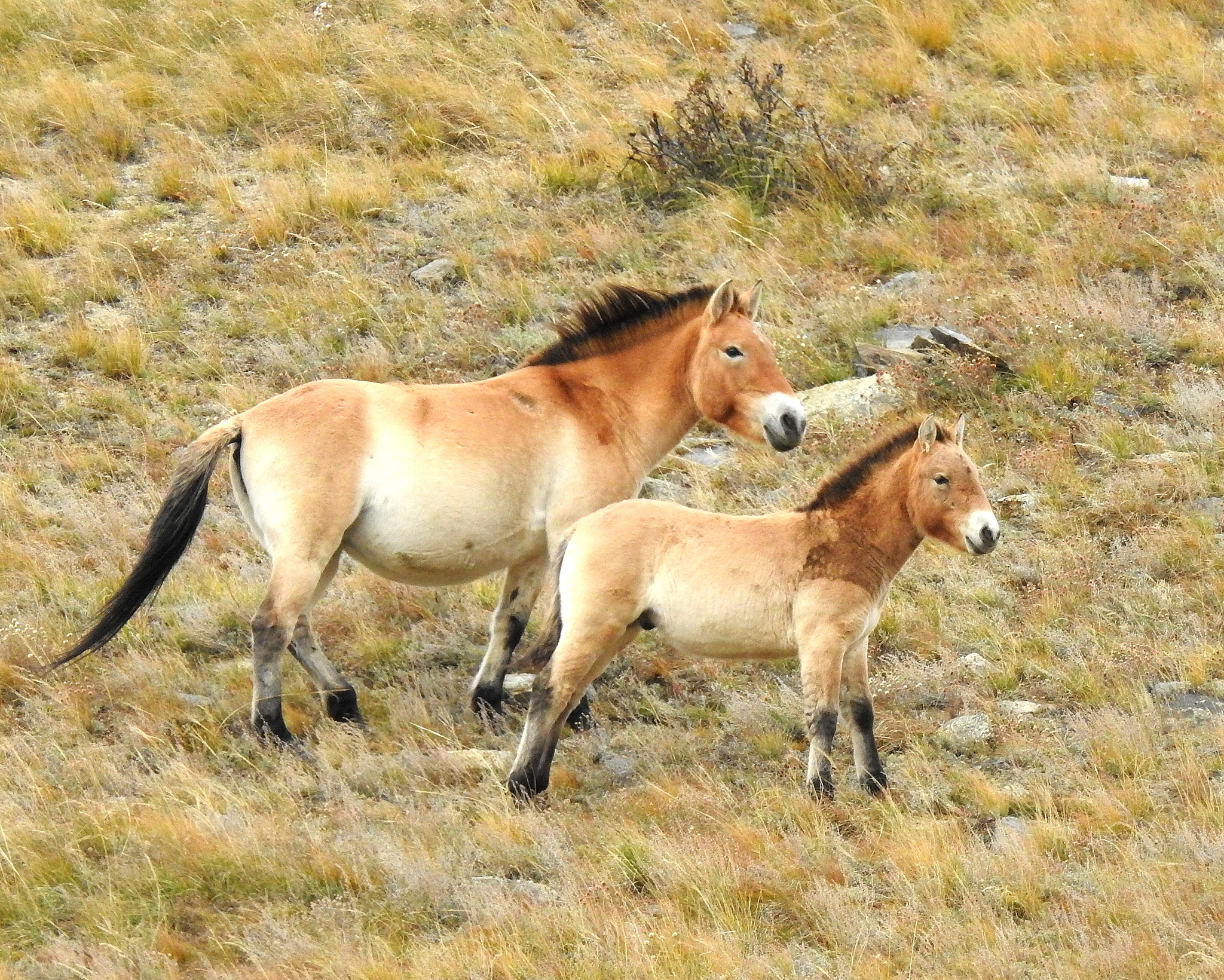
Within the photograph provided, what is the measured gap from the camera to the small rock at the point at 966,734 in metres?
7.67

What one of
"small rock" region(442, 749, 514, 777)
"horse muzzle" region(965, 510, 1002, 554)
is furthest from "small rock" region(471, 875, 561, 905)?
"horse muzzle" region(965, 510, 1002, 554)


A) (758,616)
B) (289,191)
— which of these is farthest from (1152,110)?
(758,616)

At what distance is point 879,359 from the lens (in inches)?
466

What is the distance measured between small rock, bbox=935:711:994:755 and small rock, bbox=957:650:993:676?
0.48 meters

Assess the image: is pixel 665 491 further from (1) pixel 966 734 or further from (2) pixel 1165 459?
(1) pixel 966 734

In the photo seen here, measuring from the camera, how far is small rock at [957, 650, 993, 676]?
8.39 m

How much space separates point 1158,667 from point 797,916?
9.98 feet

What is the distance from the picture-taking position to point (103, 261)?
14.0 m

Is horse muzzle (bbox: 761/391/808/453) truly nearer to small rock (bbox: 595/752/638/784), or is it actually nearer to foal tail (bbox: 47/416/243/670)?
small rock (bbox: 595/752/638/784)

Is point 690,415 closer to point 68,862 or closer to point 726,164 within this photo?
point 68,862

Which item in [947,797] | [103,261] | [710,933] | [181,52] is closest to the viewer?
[710,933]

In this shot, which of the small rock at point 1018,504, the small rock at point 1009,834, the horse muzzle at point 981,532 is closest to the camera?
the small rock at point 1009,834

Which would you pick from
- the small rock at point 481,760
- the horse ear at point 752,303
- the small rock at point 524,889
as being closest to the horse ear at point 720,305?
the horse ear at point 752,303

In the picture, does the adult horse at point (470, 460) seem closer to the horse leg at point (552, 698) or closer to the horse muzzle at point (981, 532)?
the horse leg at point (552, 698)
